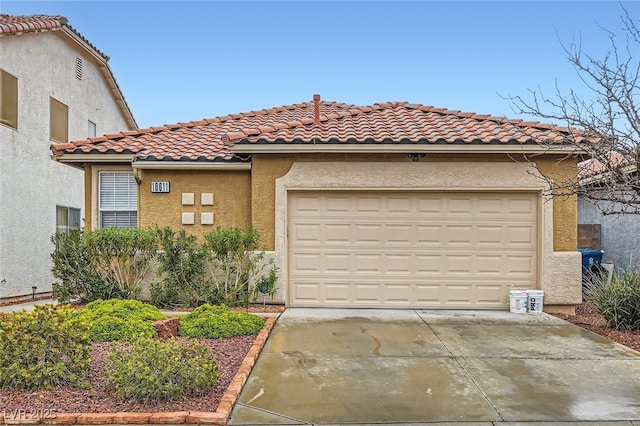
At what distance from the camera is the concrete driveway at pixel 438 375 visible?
4.99m

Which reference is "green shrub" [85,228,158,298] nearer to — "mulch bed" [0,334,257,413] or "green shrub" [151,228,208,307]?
"green shrub" [151,228,208,307]

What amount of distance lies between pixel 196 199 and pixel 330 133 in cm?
329

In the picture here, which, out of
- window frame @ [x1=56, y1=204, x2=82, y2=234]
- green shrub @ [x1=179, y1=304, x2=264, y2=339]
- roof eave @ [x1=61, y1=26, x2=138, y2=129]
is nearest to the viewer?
green shrub @ [x1=179, y1=304, x2=264, y2=339]

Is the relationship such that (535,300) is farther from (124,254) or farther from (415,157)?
(124,254)

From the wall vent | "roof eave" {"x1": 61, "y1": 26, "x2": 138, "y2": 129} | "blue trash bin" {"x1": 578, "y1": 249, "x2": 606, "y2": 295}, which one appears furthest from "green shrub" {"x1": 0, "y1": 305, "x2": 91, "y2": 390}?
the wall vent

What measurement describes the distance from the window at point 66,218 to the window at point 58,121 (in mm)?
2240

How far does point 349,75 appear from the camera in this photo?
22.7 meters

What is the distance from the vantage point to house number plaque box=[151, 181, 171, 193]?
1134cm

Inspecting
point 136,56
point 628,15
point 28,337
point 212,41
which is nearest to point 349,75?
point 212,41

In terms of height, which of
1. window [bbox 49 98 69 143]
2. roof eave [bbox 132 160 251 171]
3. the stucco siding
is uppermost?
window [bbox 49 98 69 143]

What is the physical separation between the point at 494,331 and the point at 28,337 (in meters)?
6.84

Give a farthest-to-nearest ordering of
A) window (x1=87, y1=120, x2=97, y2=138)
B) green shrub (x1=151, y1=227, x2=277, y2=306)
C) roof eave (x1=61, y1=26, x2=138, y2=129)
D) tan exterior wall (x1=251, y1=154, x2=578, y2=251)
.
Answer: window (x1=87, y1=120, x2=97, y2=138)
roof eave (x1=61, y1=26, x2=138, y2=129)
tan exterior wall (x1=251, y1=154, x2=578, y2=251)
green shrub (x1=151, y1=227, x2=277, y2=306)

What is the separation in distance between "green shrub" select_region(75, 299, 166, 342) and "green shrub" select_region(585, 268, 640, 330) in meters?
7.60

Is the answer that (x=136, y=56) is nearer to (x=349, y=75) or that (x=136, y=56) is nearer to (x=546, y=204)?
(x=349, y=75)
